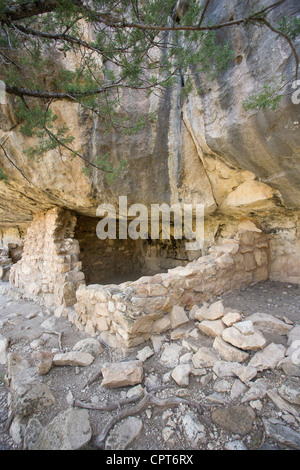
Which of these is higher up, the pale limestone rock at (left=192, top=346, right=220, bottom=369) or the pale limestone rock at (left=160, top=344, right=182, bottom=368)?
the pale limestone rock at (left=192, top=346, right=220, bottom=369)

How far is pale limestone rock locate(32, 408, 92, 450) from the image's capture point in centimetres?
111

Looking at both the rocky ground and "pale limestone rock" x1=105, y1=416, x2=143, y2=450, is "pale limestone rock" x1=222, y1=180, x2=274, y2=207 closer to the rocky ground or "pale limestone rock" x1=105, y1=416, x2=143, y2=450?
the rocky ground

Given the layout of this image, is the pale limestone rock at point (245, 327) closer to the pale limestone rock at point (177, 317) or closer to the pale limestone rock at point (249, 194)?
the pale limestone rock at point (177, 317)

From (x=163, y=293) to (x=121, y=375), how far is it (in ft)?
2.52

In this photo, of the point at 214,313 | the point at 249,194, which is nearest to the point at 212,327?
the point at 214,313

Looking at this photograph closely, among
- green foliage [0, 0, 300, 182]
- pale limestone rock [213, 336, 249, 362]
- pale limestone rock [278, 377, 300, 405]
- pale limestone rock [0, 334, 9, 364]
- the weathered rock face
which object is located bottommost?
pale limestone rock [0, 334, 9, 364]

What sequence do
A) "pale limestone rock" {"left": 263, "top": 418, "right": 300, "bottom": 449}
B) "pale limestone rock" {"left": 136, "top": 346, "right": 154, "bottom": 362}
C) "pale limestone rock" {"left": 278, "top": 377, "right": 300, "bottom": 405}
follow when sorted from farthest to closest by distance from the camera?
"pale limestone rock" {"left": 136, "top": 346, "right": 154, "bottom": 362}
"pale limestone rock" {"left": 278, "top": 377, "right": 300, "bottom": 405}
"pale limestone rock" {"left": 263, "top": 418, "right": 300, "bottom": 449}

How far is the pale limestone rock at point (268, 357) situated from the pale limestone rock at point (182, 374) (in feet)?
1.49

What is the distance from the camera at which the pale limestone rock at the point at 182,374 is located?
148 cm

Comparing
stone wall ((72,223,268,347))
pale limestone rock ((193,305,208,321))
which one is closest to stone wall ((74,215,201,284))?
stone wall ((72,223,268,347))

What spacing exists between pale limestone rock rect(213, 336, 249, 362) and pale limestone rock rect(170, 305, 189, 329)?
39cm

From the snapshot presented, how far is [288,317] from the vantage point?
2121 mm

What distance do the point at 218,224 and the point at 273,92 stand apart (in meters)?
2.17

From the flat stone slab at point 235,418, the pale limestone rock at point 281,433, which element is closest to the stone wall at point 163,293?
the flat stone slab at point 235,418
